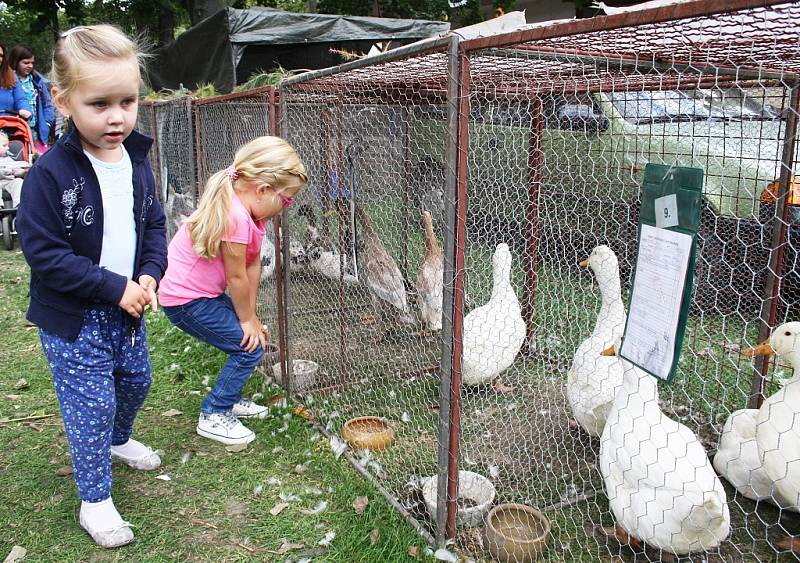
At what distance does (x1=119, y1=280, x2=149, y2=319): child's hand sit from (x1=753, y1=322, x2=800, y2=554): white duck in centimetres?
236

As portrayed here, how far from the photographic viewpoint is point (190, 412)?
359 centimetres

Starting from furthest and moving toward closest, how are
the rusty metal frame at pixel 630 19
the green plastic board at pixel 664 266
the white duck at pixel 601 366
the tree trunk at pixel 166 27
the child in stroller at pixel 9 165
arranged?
the tree trunk at pixel 166 27
the child in stroller at pixel 9 165
the white duck at pixel 601 366
the green plastic board at pixel 664 266
the rusty metal frame at pixel 630 19

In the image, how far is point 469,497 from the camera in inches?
102

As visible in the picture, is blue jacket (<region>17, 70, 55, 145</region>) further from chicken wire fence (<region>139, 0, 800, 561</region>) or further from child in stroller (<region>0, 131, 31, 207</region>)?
chicken wire fence (<region>139, 0, 800, 561</region>)

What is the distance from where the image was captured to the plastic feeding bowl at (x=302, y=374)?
3740mm

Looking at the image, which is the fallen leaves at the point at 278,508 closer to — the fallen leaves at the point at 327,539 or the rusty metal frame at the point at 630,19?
the fallen leaves at the point at 327,539

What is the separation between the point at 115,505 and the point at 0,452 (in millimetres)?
918

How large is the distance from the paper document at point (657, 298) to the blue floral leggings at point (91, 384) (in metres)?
1.90

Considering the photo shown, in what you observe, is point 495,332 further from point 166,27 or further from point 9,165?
point 166,27

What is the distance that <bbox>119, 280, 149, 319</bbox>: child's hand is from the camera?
88.2 inches

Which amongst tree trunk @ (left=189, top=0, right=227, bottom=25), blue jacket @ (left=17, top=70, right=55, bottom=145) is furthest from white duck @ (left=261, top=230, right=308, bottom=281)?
tree trunk @ (left=189, top=0, right=227, bottom=25)

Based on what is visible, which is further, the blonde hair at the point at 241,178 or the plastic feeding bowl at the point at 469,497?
the blonde hair at the point at 241,178

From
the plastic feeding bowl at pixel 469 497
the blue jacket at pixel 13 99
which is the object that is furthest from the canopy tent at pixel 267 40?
the plastic feeding bowl at pixel 469 497

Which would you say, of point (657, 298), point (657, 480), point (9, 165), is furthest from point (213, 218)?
point (9, 165)
